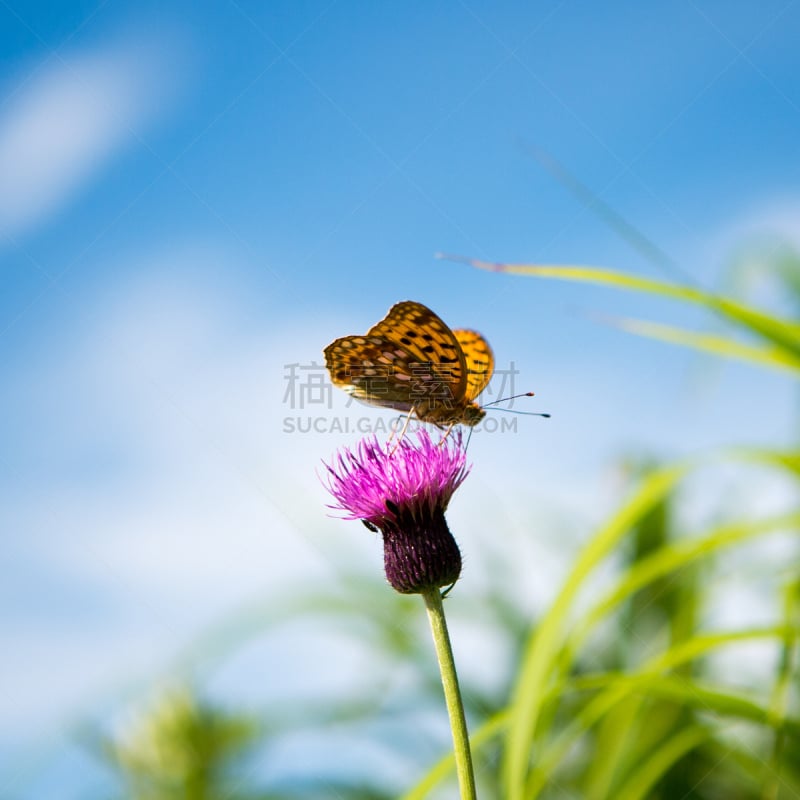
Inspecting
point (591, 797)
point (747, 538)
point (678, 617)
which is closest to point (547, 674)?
point (747, 538)

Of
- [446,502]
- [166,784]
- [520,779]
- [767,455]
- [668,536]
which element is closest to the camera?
[446,502]

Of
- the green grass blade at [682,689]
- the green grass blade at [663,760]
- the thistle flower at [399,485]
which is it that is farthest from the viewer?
the green grass blade at [663,760]

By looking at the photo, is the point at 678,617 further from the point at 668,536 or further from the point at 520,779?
the point at 520,779

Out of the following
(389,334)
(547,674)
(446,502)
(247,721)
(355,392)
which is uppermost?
(389,334)

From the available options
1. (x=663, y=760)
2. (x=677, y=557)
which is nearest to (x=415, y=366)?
(x=677, y=557)

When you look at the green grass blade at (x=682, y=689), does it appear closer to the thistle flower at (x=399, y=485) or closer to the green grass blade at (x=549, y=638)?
the green grass blade at (x=549, y=638)

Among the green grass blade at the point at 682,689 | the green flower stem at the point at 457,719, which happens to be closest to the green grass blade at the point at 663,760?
the green grass blade at the point at 682,689
